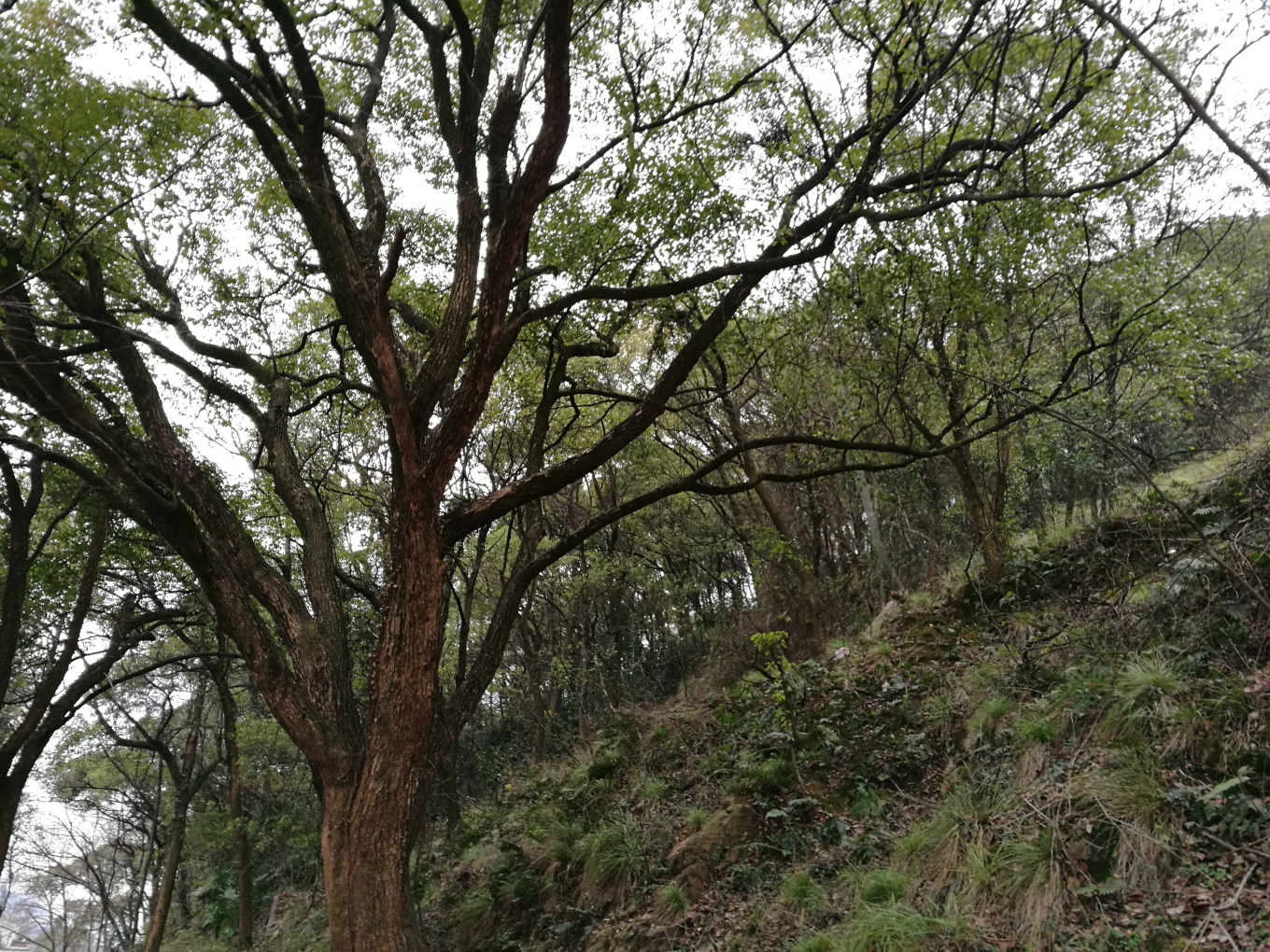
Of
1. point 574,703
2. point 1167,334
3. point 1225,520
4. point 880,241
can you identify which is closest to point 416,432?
point 880,241

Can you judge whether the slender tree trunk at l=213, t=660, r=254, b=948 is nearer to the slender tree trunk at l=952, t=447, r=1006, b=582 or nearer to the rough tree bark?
the rough tree bark

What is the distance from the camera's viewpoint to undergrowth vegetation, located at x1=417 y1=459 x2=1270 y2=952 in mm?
3371

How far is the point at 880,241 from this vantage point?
249 inches

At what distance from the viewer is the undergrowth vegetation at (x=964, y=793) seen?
3.37 meters

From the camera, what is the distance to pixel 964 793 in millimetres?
4508

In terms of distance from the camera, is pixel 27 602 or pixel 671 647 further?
pixel 671 647

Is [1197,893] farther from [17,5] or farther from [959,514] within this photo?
[959,514]

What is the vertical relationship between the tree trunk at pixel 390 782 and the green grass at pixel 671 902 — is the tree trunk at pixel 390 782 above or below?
above

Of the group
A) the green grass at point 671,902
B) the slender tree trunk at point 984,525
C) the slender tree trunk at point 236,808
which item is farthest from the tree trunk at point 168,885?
the slender tree trunk at point 984,525

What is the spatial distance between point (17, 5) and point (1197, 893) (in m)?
8.53

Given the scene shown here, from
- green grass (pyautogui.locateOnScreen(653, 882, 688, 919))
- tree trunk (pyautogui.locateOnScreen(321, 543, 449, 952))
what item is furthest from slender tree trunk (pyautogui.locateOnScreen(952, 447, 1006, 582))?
tree trunk (pyautogui.locateOnScreen(321, 543, 449, 952))

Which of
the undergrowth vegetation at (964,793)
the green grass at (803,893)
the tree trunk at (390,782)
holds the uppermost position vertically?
the tree trunk at (390,782)

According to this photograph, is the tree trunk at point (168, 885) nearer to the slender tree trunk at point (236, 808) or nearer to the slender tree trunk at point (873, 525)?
the slender tree trunk at point (236, 808)

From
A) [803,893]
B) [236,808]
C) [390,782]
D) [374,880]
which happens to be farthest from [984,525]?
[236,808]
